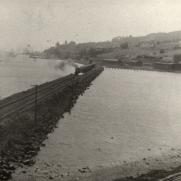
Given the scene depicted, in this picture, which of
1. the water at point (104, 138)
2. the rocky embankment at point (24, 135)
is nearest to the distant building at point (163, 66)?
the water at point (104, 138)

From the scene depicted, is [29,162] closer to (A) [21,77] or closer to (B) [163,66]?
(A) [21,77]

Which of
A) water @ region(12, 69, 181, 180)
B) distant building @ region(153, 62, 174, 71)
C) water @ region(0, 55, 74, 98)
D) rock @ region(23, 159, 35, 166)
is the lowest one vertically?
distant building @ region(153, 62, 174, 71)

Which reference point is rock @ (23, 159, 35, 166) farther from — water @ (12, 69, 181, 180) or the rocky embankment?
water @ (12, 69, 181, 180)

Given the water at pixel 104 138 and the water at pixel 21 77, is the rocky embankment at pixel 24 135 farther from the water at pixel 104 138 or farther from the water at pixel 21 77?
the water at pixel 21 77

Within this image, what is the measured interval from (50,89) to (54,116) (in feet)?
42.7

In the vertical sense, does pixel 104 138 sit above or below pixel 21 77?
above

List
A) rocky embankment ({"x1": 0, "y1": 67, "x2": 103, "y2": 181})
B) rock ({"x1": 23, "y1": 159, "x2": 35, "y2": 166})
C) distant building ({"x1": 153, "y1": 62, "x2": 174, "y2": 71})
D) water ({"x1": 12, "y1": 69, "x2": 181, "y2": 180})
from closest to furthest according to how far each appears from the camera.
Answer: rocky embankment ({"x1": 0, "y1": 67, "x2": 103, "y2": 181}), rock ({"x1": 23, "y1": 159, "x2": 35, "y2": 166}), water ({"x1": 12, "y1": 69, "x2": 181, "y2": 180}), distant building ({"x1": 153, "y1": 62, "x2": 174, "y2": 71})

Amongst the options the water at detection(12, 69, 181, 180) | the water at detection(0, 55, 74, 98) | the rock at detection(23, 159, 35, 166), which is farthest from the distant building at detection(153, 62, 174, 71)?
the rock at detection(23, 159, 35, 166)

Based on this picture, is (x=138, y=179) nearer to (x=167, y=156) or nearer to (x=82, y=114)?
(x=167, y=156)

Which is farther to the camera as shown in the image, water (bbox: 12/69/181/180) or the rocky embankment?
water (bbox: 12/69/181/180)

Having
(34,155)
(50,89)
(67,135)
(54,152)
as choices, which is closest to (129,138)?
(67,135)

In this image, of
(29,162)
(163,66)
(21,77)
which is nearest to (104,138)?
(29,162)

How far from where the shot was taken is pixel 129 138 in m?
25.2

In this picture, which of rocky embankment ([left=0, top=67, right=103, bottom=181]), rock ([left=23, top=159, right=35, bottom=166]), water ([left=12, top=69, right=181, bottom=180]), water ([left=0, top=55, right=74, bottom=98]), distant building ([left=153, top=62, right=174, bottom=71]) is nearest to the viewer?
rocky embankment ([left=0, top=67, right=103, bottom=181])
